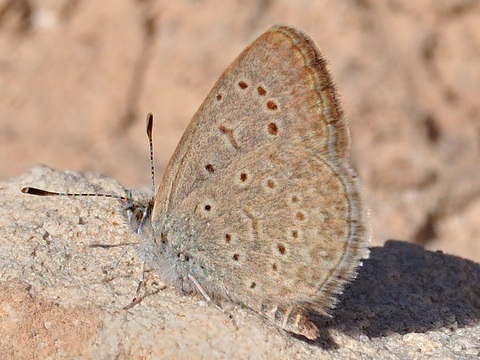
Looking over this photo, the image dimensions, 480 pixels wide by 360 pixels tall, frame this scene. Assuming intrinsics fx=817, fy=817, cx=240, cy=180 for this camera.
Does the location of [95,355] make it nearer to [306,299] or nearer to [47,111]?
[306,299]

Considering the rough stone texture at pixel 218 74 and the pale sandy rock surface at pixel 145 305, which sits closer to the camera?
the pale sandy rock surface at pixel 145 305

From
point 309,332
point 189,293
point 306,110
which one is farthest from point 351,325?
point 306,110

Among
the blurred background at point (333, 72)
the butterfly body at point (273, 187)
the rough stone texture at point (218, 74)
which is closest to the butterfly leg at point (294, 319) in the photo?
the butterfly body at point (273, 187)

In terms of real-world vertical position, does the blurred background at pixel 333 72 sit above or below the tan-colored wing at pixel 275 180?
above

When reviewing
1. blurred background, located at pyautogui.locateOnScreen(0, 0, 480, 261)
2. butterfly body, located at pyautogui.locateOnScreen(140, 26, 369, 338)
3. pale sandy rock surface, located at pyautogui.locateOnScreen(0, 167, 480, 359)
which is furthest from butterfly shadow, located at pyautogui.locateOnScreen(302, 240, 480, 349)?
blurred background, located at pyautogui.locateOnScreen(0, 0, 480, 261)

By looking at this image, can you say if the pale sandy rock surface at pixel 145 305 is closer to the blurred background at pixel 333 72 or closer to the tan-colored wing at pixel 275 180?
the tan-colored wing at pixel 275 180

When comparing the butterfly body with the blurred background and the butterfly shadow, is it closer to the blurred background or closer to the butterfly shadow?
the butterfly shadow
